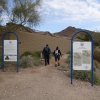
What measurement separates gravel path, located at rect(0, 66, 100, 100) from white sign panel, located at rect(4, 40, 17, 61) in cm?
149

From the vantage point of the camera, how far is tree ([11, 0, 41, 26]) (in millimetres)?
43188

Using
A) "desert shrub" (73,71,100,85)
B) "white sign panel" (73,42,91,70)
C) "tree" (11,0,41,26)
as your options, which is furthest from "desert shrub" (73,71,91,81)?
"tree" (11,0,41,26)

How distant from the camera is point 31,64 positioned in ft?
93.9

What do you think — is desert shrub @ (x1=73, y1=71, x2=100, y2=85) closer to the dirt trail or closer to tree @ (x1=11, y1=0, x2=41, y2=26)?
the dirt trail

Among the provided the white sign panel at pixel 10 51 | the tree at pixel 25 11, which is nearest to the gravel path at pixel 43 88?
the white sign panel at pixel 10 51

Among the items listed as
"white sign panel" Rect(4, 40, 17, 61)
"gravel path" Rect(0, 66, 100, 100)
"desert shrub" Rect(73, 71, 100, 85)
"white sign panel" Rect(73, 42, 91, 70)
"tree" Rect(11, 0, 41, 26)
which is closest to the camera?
"gravel path" Rect(0, 66, 100, 100)

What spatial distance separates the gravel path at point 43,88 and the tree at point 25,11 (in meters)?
19.7

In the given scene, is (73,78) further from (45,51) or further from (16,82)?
(45,51)

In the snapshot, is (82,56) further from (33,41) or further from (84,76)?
(33,41)

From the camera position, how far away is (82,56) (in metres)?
21.4

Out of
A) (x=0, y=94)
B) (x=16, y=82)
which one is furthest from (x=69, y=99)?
(x=16, y=82)

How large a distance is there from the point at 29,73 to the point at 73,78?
302cm

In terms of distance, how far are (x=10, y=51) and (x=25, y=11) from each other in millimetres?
18544

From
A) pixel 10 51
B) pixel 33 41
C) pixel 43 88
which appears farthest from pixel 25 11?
pixel 43 88
